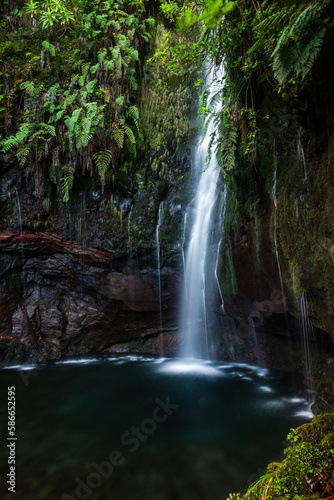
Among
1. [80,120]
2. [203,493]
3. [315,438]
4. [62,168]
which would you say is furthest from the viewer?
[62,168]

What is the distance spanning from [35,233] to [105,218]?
2.28 meters

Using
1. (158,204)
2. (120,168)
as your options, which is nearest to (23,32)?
(120,168)

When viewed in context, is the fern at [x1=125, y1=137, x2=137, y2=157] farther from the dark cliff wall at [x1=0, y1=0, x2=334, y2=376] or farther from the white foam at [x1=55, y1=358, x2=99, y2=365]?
the white foam at [x1=55, y1=358, x2=99, y2=365]

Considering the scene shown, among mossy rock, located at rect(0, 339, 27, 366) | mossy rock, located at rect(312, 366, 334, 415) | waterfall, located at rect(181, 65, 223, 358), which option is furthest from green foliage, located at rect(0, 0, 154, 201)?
mossy rock, located at rect(312, 366, 334, 415)

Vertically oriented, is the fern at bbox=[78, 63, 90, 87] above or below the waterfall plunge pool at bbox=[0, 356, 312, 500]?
above

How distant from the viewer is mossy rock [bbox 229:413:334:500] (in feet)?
4.12

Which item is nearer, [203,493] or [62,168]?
[203,493]

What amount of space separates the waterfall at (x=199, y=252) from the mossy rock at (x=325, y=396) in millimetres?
3968

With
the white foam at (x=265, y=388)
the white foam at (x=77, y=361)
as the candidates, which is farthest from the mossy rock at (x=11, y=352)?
the white foam at (x=265, y=388)

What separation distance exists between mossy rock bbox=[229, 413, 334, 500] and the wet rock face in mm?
6959

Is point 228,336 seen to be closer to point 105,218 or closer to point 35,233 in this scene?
point 105,218

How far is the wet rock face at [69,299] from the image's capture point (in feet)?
28.6

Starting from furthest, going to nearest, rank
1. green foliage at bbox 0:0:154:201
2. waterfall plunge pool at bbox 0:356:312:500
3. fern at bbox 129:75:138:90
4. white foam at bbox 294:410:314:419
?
fern at bbox 129:75:138:90
green foliage at bbox 0:0:154:201
white foam at bbox 294:410:314:419
waterfall plunge pool at bbox 0:356:312:500

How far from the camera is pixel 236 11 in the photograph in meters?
4.42
